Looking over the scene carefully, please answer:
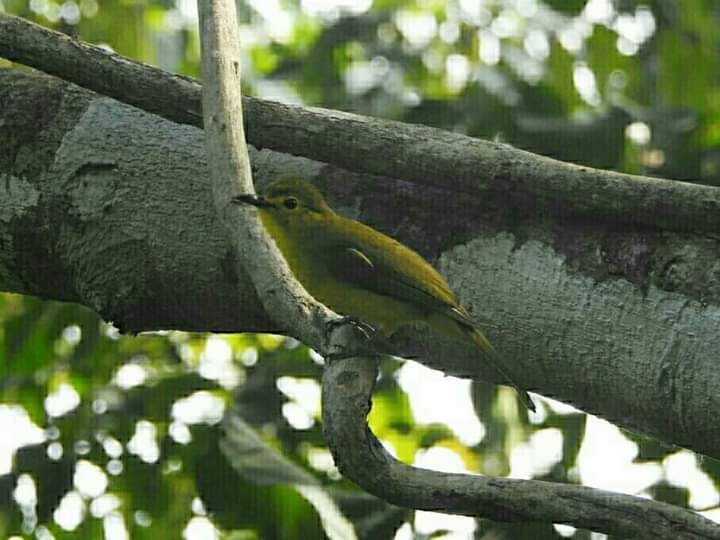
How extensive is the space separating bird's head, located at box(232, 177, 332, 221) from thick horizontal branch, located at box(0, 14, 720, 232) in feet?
0.23

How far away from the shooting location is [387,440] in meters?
3.80

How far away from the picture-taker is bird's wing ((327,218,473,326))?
7.40ft

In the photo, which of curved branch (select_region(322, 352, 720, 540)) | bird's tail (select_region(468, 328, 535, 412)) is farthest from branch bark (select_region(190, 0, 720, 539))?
A: bird's tail (select_region(468, 328, 535, 412))

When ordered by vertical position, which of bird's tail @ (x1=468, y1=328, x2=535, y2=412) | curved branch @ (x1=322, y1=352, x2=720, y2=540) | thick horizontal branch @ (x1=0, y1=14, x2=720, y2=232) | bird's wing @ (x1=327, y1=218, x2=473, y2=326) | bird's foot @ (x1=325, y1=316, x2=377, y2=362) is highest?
thick horizontal branch @ (x1=0, y1=14, x2=720, y2=232)

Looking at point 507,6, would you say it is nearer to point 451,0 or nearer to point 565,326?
point 451,0

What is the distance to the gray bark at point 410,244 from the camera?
200 cm

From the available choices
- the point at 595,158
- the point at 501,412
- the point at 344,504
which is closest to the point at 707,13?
the point at 595,158

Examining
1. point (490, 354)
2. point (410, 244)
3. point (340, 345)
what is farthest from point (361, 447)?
point (410, 244)

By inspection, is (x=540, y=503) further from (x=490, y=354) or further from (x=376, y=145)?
(x=376, y=145)

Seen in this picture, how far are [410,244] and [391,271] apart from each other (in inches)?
7.6

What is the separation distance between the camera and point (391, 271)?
2.52m

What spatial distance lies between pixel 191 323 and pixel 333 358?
696 mm

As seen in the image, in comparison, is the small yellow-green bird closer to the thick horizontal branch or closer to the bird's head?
the bird's head

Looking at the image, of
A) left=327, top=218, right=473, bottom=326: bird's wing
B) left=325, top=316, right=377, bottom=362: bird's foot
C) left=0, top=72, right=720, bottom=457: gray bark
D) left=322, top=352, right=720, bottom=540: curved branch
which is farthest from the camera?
left=327, top=218, right=473, bottom=326: bird's wing
